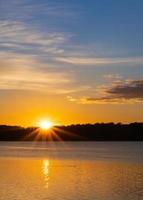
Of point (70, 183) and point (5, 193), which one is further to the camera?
point (70, 183)

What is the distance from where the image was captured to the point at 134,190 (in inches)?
1604

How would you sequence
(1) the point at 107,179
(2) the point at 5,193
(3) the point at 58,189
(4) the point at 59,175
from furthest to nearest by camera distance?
(4) the point at 59,175 < (1) the point at 107,179 < (3) the point at 58,189 < (2) the point at 5,193

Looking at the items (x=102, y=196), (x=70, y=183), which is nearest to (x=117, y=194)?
(x=102, y=196)

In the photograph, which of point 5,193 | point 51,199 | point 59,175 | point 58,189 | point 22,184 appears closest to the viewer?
point 51,199

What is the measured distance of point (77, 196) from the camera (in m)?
37.8

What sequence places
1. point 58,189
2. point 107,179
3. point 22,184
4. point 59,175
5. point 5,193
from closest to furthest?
point 5,193 < point 58,189 < point 22,184 < point 107,179 < point 59,175

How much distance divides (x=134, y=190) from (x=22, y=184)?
10.1m

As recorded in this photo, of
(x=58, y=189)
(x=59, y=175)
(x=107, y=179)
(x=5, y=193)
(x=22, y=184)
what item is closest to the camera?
(x=5, y=193)

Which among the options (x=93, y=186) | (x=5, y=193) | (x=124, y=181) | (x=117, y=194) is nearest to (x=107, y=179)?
(x=124, y=181)

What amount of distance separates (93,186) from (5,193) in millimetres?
8366

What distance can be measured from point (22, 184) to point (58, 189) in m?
4.61

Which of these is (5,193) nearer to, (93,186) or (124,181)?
(93,186)

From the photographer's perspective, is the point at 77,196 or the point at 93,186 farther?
the point at 93,186

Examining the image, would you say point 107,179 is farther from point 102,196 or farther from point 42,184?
point 102,196
